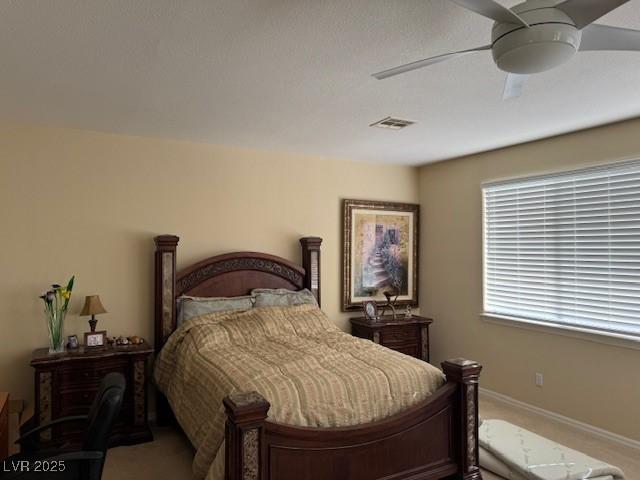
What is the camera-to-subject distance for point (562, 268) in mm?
4039

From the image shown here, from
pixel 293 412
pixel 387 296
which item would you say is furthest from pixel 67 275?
pixel 387 296

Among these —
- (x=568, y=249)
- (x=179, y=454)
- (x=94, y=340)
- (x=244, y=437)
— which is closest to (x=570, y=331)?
(x=568, y=249)

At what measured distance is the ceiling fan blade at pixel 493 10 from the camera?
1433mm

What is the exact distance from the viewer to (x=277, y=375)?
109 inches

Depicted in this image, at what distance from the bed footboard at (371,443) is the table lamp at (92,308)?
6.37 feet

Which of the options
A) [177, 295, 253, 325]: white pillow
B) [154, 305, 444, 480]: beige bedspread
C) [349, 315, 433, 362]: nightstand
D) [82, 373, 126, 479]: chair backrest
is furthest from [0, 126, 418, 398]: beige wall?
[82, 373, 126, 479]: chair backrest

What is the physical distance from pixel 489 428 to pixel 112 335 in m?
3.25

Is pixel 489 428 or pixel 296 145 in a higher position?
pixel 296 145

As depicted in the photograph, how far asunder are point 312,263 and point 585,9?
3.51 metres

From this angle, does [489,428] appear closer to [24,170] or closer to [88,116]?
[88,116]

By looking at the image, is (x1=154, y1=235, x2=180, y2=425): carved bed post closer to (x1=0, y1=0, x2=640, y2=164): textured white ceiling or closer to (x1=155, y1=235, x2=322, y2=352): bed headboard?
(x1=155, y1=235, x2=322, y2=352): bed headboard

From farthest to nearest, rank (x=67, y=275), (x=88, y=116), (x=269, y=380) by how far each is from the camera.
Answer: (x=67, y=275), (x=88, y=116), (x=269, y=380)

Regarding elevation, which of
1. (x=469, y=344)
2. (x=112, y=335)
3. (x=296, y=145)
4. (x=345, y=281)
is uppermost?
(x=296, y=145)

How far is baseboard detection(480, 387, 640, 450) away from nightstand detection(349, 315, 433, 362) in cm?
77
